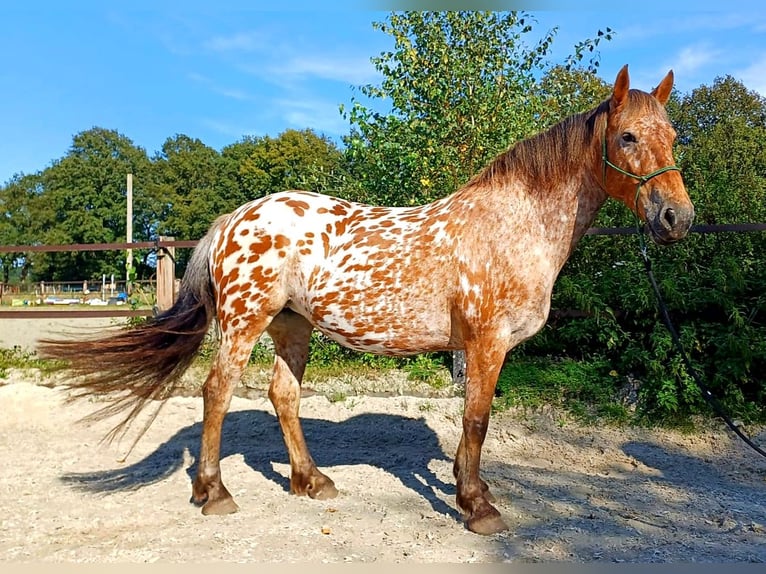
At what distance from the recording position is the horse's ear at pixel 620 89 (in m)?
3.07

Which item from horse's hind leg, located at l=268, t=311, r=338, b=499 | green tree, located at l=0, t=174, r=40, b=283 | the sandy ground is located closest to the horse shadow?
the sandy ground

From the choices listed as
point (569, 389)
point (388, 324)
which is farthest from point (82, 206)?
point (388, 324)

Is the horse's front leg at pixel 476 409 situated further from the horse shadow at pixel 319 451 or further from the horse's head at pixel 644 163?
the horse's head at pixel 644 163

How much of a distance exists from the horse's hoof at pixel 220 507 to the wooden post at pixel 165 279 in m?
3.90

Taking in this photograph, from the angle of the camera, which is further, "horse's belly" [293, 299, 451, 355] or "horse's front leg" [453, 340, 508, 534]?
"horse's belly" [293, 299, 451, 355]

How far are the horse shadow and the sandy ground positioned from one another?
0.02 m

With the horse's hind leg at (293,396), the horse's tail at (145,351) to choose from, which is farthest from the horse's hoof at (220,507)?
the horse's tail at (145,351)

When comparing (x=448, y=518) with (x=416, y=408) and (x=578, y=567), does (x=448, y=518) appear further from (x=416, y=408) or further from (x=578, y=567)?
(x=416, y=408)

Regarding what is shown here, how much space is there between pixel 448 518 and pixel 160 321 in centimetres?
234

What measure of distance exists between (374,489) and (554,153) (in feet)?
8.25

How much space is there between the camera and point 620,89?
312 centimetres

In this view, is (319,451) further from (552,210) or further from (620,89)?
(620,89)

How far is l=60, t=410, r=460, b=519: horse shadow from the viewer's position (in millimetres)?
4137

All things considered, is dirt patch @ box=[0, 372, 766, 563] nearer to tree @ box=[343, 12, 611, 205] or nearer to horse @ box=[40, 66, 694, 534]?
horse @ box=[40, 66, 694, 534]
